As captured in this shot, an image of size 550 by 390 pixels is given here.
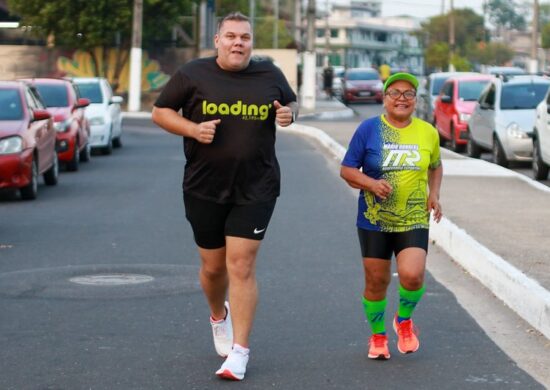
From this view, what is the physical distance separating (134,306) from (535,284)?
8.70 feet

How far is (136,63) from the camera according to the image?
163 feet

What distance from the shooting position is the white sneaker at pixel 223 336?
7742mm

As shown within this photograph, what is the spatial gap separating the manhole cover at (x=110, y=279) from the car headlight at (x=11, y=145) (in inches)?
259

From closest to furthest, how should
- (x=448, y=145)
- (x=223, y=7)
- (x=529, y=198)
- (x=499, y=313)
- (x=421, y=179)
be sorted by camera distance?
1. (x=421, y=179)
2. (x=499, y=313)
3. (x=529, y=198)
4. (x=448, y=145)
5. (x=223, y=7)

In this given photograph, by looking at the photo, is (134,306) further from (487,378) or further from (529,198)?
(529,198)

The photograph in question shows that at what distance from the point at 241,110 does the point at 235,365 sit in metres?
1.28

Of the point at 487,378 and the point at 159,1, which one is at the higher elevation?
the point at 159,1

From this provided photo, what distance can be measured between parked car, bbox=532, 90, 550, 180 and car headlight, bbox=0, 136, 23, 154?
7.61 meters

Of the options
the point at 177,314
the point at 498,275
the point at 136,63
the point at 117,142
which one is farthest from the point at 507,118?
the point at 136,63

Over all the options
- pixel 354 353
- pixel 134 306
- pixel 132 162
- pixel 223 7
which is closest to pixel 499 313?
pixel 354 353

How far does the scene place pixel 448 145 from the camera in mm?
32031

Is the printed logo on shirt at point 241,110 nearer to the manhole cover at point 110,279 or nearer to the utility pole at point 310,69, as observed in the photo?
the manhole cover at point 110,279

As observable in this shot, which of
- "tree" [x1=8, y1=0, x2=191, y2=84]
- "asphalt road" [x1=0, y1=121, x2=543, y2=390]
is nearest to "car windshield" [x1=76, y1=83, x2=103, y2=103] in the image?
"asphalt road" [x1=0, y1=121, x2=543, y2=390]

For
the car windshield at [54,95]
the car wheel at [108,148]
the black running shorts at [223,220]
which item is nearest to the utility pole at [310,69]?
the car wheel at [108,148]
